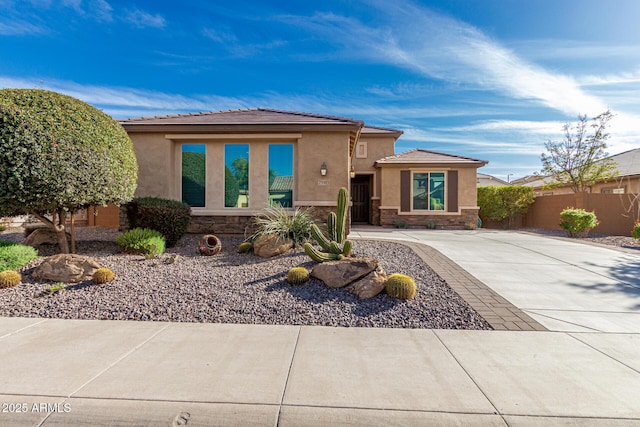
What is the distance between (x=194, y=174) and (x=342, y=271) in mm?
6989

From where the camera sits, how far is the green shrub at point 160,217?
771 centimetres

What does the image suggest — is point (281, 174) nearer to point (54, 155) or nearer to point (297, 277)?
point (297, 277)

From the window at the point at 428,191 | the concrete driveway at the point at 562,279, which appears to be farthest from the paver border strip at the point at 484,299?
the window at the point at 428,191

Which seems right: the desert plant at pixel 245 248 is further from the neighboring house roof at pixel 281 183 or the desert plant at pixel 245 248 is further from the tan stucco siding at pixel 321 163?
the neighboring house roof at pixel 281 183

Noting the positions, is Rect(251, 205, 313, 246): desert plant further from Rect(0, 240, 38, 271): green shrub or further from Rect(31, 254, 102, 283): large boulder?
Rect(0, 240, 38, 271): green shrub

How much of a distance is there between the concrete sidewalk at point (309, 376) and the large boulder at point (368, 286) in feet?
3.05

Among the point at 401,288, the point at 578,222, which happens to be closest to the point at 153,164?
the point at 401,288

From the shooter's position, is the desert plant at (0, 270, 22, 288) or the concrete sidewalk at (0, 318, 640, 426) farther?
the desert plant at (0, 270, 22, 288)

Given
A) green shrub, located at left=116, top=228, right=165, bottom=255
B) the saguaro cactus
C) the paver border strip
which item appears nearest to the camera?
the paver border strip

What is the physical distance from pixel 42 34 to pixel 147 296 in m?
9.44

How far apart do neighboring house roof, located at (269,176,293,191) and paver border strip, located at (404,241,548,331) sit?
4796 millimetres

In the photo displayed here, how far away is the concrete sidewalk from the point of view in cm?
227

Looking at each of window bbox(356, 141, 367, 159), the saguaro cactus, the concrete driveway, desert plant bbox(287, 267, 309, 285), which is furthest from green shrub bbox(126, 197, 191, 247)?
window bbox(356, 141, 367, 159)

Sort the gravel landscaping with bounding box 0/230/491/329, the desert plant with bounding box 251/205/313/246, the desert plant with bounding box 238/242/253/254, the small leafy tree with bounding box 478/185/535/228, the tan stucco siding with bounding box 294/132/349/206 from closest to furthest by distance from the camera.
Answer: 1. the gravel landscaping with bounding box 0/230/491/329
2. the desert plant with bounding box 251/205/313/246
3. the desert plant with bounding box 238/242/253/254
4. the tan stucco siding with bounding box 294/132/349/206
5. the small leafy tree with bounding box 478/185/535/228
